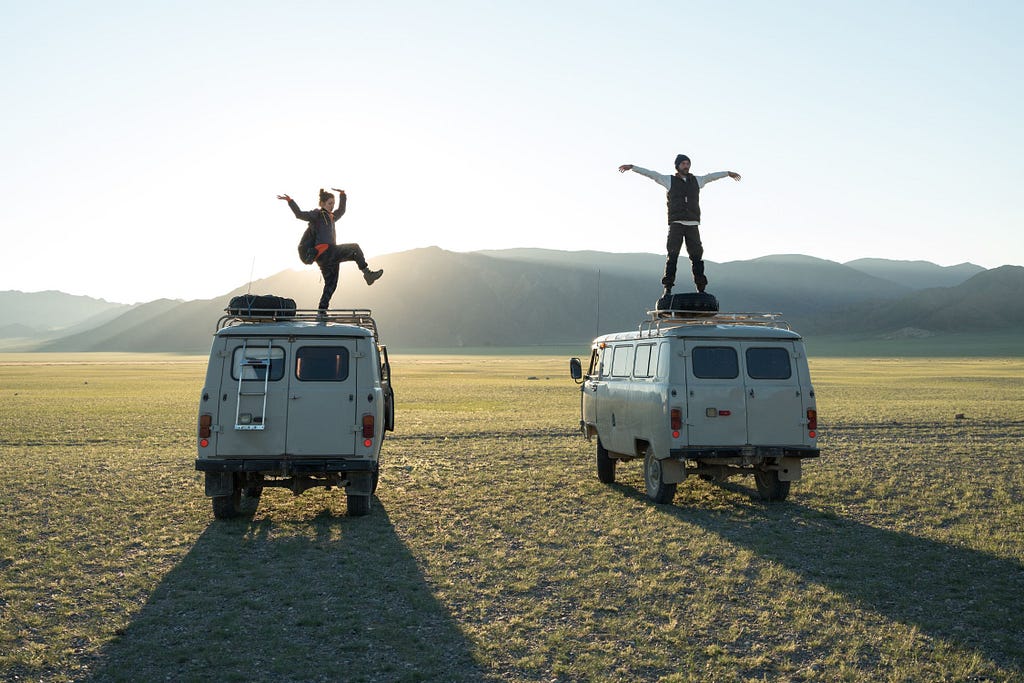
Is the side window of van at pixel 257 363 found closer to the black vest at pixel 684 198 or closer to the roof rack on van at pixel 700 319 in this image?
the roof rack on van at pixel 700 319

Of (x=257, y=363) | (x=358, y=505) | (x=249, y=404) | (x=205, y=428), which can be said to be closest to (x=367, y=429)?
(x=358, y=505)

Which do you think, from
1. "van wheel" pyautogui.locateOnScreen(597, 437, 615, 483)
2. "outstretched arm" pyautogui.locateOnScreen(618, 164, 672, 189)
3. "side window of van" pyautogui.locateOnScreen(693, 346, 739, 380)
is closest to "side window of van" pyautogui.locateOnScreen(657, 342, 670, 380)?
"side window of van" pyautogui.locateOnScreen(693, 346, 739, 380)

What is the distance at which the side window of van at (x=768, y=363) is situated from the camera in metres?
12.7

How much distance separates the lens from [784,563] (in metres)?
9.88

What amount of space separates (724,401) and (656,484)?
175 centimetres

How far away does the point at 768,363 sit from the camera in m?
12.8

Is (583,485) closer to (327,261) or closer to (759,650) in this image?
(327,261)

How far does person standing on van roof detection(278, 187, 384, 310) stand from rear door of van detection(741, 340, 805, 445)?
5.82 meters

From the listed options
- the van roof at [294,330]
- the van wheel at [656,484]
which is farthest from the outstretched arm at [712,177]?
the van roof at [294,330]

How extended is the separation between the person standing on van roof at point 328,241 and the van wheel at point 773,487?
6.76 m

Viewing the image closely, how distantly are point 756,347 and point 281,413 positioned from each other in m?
6.65

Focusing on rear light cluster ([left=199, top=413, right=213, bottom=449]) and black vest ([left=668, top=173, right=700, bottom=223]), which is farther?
black vest ([left=668, top=173, right=700, bottom=223])

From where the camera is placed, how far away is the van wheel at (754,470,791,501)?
13.6 m

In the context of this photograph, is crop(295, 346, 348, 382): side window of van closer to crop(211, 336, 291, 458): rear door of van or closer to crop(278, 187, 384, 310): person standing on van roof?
crop(211, 336, 291, 458): rear door of van
